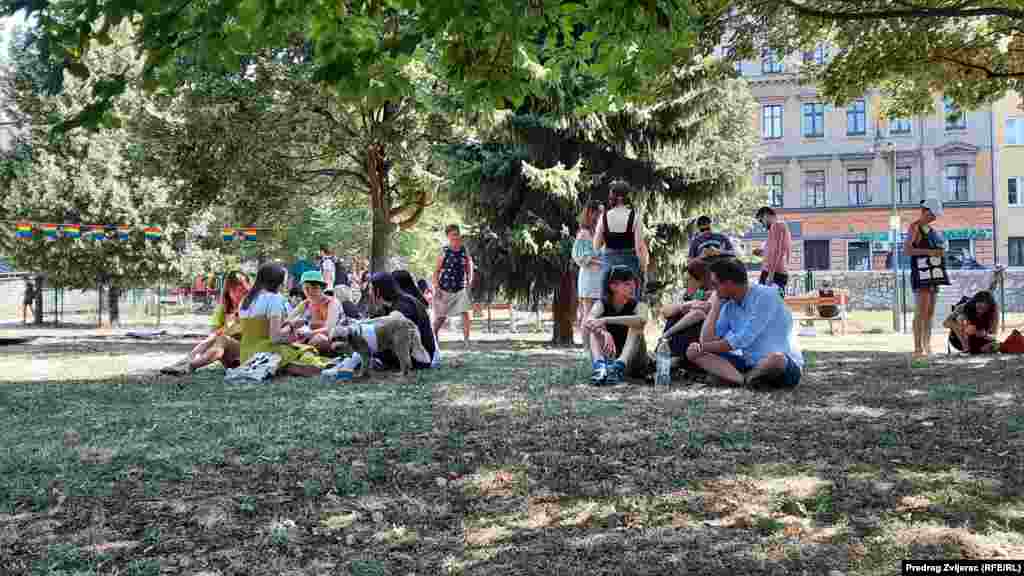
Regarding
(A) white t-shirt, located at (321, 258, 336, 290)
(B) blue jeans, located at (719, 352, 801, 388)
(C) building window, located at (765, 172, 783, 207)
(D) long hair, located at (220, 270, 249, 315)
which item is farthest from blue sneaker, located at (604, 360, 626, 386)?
(C) building window, located at (765, 172, 783, 207)

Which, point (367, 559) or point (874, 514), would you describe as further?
point (874, 514)

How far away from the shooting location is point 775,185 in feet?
169

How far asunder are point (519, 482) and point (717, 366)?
11.4ft

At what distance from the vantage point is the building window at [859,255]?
48969 millimetres

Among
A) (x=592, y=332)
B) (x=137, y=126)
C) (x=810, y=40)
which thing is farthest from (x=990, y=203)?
(x=592, y=332)

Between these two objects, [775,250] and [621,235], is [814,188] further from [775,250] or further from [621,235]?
[621,235]

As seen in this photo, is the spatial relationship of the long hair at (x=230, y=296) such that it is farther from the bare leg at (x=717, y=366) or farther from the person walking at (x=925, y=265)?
the person walking at (x=925, y=265)

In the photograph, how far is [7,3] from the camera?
4.18 meters

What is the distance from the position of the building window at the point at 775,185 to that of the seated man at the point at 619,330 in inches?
1777

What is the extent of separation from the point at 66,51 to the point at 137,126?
55.8 feet

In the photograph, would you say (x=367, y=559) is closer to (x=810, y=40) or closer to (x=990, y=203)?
(x=810, y=40)

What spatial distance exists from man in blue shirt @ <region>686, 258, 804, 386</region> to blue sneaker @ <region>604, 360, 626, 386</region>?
0.74 meters

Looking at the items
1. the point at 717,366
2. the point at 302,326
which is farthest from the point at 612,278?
the point at 302,326

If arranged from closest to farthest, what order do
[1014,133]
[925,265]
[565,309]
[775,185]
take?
[925,265], [565,309], [1014,133], [775,185]
